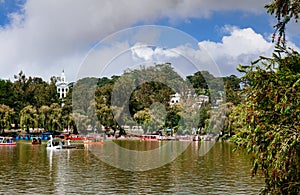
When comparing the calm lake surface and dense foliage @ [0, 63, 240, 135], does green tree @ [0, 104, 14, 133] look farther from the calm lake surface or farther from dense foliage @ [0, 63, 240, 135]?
the calm lake surface

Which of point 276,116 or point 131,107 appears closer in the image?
point 276,116

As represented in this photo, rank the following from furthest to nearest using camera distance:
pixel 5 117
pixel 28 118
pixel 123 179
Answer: pixel 28 118
pixel 5 117
pixel 123 179

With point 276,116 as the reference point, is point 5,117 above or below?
above

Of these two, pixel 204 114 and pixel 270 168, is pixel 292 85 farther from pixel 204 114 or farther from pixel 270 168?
pixel 204 114

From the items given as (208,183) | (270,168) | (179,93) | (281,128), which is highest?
(179,93)

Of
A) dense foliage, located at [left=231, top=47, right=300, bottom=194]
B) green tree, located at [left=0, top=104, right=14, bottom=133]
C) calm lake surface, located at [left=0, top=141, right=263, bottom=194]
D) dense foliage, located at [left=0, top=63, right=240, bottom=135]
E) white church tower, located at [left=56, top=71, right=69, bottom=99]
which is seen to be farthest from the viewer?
white church tower, located at [left=56, top=71, right=69, bottom=99]

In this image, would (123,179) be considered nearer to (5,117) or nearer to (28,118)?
(5,117)

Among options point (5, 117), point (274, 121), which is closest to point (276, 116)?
point (274, 121)

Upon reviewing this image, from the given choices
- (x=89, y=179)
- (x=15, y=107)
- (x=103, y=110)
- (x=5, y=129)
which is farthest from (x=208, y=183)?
(x=15, y=107)

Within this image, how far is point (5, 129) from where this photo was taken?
57.6 m

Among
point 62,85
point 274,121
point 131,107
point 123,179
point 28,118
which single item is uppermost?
point 62,85

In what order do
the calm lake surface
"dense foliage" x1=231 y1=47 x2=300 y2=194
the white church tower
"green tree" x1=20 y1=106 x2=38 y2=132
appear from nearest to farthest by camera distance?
"dense foliage" x1=231 y1=47 x2=300 y2=194 → the calm lake surface → "green tree" x1=20 y1=106 x2=38 y2=132 → the white church tower

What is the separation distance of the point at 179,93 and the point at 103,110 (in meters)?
8.75

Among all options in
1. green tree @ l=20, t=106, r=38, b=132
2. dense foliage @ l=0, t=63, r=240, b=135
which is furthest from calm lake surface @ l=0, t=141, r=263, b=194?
green tree @ l=20, t=106, r=38, b=132
